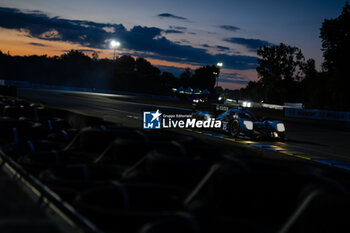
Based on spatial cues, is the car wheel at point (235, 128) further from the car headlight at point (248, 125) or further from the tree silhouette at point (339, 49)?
the tree silhouette at point (339, 49)

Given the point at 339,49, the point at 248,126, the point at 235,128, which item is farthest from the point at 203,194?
the point at 339,49

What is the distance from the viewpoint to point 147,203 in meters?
3.24

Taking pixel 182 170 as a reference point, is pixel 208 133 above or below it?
below

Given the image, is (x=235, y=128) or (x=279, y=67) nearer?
(x=235, y=128)

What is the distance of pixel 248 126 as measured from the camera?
15.0 metres

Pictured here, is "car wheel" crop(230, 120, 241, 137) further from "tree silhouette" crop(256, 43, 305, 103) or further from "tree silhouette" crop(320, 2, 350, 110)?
"tree silhouette" crop(256, 43, 305, 103)

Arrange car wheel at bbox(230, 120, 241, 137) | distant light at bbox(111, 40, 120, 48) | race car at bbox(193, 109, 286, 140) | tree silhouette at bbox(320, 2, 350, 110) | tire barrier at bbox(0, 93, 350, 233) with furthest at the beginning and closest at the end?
1. distant light at bbox(111, 40, 120, 48)
2. tree silhouette at bbox(320, 2, 350, 110)
3. car wheel at bbox(230, 120, 241, 137)
4. race car at bbox(193, 109, 286, 140)
5. tire barrier at bbox(0, 93, 350, 233)

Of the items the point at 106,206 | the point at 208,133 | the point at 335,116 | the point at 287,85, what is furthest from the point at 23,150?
the point at 287,85

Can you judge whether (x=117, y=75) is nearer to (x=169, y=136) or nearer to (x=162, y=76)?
(x=162, y=76)

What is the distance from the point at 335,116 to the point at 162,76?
13900 cm

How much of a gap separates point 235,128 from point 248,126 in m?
0.75

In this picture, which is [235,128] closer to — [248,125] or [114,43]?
[248,125]

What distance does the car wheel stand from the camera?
15.5 m

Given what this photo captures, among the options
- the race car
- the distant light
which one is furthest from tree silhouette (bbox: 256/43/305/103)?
the race car
